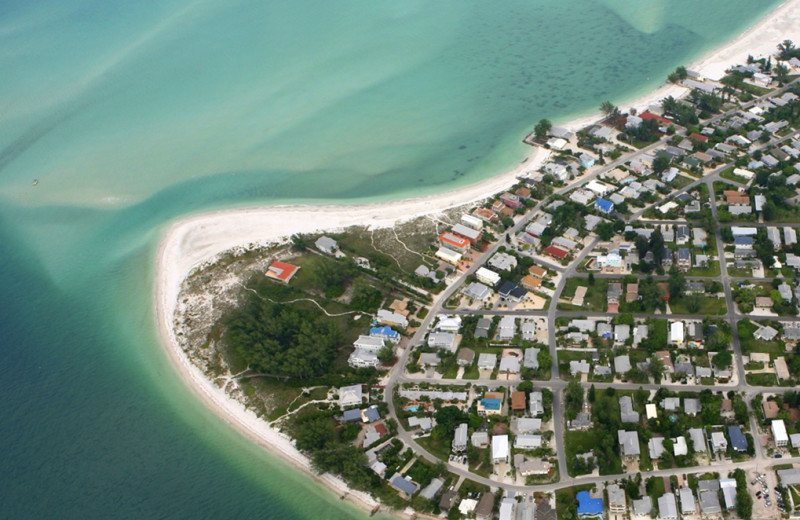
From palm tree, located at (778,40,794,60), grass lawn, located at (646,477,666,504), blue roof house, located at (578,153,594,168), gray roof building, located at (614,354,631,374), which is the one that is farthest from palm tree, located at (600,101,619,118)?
grass lawn, located at (646,477,666,504)

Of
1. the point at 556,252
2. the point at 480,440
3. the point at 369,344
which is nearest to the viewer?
the point at 480,440

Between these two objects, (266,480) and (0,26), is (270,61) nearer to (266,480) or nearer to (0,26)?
(0,26)

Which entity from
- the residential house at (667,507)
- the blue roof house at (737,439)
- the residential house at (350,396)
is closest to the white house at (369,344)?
the residential house at (350,396)

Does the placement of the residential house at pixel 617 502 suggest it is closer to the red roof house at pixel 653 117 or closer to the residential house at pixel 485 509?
the residential house at pixel 485 509

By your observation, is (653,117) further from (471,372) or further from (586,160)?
Answer: (471,372)

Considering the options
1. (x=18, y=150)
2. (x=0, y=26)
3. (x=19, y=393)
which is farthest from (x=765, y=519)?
(x=0, y=26)

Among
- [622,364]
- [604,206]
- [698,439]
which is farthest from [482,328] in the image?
[604,206]

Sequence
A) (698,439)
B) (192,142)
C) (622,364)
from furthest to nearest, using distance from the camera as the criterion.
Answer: (192,142) → (622,364) → (698,439)
